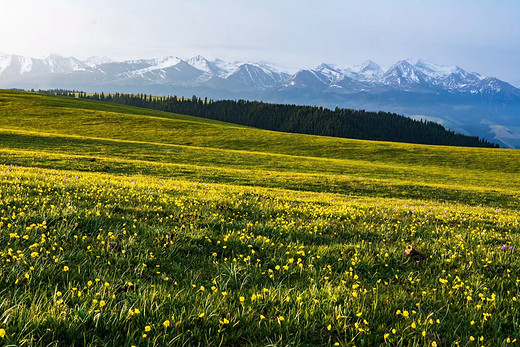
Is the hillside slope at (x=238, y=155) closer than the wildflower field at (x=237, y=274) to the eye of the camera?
No

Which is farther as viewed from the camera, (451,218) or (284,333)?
(451,218)

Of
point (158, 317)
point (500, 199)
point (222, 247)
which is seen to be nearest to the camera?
point (158, 317)

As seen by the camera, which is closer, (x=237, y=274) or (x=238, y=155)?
(x=237, y=274)

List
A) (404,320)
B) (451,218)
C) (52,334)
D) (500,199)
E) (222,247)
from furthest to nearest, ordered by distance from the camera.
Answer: (500,199), (451,218), (222,247), (404,320), (52,334)

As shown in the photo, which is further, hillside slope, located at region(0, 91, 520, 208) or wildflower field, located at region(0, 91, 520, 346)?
hillside slope, located at region(0, 91, 520, 208)

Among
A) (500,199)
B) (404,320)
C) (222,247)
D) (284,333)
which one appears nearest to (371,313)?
(404,320)

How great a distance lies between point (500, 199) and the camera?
96.1 feet

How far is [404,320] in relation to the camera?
12.3 ft

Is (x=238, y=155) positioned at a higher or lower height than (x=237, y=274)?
lower

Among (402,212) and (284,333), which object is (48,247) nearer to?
(284,333)

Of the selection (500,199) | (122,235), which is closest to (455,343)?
(122,235)

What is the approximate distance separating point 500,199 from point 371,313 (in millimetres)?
33211

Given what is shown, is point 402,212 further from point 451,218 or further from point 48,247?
point 48,247

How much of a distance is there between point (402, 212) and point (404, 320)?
8097 millimetres
